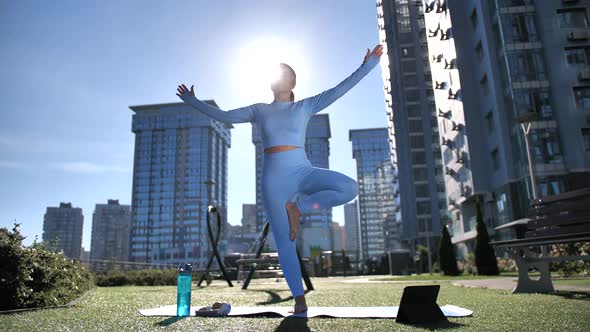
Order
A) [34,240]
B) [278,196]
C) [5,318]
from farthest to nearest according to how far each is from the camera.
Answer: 1. [34,240]
2. [278,196]
3. [5,318]

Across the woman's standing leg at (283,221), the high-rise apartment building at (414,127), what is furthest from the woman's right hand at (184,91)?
the high-rise apartment building at (414,127)

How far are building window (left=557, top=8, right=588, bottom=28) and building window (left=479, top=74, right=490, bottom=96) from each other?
5.92 metres

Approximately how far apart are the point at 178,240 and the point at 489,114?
423ft

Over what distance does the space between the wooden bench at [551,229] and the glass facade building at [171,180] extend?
14198 cm

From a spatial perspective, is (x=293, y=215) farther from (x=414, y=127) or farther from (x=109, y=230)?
(x=109, y=230)

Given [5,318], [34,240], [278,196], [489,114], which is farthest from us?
[489,114]

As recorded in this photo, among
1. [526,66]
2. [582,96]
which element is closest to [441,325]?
[582,96]

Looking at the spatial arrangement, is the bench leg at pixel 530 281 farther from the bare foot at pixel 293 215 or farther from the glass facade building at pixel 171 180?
the glass facade building at pixel 171 180

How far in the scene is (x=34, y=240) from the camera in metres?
6.60

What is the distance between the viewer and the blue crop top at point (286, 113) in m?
4.14

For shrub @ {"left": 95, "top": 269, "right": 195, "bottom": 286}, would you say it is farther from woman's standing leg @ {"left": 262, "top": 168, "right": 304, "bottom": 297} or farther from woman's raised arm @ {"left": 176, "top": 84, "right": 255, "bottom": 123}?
woman's standing leg @ {"left": 262, "top": 168, "right": 304, "bottom": 297}

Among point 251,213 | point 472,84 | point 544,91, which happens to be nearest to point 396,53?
point 472,84

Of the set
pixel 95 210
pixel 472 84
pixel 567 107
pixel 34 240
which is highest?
pixel 95 210

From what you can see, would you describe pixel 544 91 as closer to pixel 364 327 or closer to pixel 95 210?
pixel 364 327
